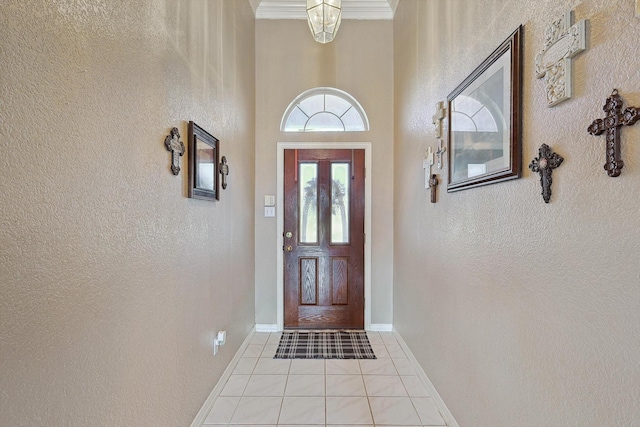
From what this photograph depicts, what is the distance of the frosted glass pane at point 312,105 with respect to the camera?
11.2 feet

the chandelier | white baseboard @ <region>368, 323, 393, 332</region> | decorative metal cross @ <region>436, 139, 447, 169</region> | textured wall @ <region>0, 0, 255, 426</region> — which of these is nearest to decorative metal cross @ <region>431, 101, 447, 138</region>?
decorative metal cross @ <region>436, 139, 447, 169</region>

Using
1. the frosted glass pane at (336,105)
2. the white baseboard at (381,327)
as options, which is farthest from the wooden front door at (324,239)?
the frosted glass pane at (336,105)

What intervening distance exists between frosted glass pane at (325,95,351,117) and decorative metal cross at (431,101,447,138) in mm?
1452

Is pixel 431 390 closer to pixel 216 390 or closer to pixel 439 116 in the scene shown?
pixel 216 390

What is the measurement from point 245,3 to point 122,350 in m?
2.91

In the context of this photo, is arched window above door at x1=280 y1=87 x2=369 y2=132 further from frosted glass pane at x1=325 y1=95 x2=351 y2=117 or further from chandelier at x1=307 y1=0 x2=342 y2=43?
chandelier at x1=307 y1=0 x2=342 y2=43

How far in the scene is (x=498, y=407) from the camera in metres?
1.33

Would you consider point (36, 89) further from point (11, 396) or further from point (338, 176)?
point (338, 176)

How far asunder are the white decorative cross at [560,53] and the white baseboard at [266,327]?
2.99 metres

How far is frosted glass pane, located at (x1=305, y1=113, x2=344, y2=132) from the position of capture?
337 centimetres

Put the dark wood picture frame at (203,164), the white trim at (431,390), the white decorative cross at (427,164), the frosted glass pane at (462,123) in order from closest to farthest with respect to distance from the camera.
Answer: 1. the frosted glass pane at (462,123)
2. the dark wood picture frame at (203,164)
3. the white trim at (431,390)
4. the white decorative cross at (427,164)

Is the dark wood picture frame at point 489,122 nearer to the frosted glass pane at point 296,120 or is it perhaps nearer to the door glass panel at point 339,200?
the door glass panel at point 339,200

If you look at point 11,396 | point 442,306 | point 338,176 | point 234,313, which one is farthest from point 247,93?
point 11,396

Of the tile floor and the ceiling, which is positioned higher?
the ceiling
